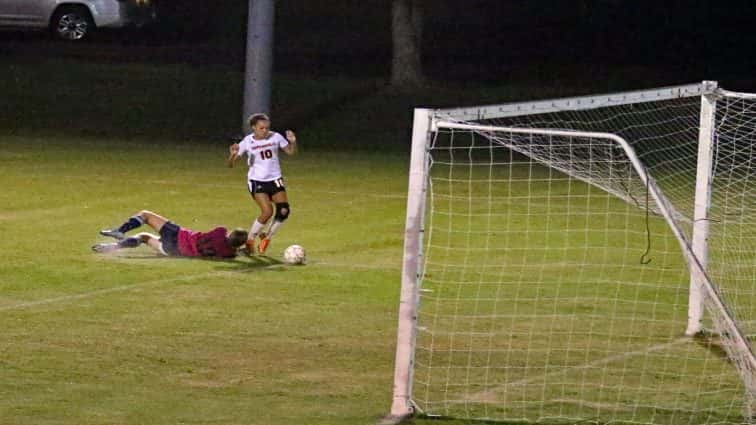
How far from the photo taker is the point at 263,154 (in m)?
18.1

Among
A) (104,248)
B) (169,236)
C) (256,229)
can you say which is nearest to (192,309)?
(169,236)

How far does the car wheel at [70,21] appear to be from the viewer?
39344 mm

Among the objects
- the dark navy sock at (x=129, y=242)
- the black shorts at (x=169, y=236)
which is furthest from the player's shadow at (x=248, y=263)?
the dark navy sock at (x=129, y=242)

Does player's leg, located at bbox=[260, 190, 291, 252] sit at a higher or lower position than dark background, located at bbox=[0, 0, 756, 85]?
lower

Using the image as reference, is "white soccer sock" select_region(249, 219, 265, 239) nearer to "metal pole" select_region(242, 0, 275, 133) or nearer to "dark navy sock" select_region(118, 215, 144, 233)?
"dark navy sock" select_region(118, 215, 144, 233)

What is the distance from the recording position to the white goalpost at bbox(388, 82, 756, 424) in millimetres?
10719

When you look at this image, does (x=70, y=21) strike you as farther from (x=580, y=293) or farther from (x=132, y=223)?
(x=580, y=293)

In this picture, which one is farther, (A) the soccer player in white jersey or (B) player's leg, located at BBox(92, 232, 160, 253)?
(A) the soccer player in white jersey

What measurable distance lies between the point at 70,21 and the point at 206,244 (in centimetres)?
2318

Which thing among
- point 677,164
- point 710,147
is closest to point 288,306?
point 710,147

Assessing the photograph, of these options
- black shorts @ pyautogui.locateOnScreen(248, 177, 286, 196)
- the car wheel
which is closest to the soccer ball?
black shorts @ pyautogui.locateOnScreen(248, 177, 286, 196)

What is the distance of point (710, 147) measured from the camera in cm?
1374

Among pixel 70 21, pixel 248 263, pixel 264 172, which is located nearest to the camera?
pixel 248 263

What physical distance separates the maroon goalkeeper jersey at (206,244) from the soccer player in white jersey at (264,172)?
546 millimetres
